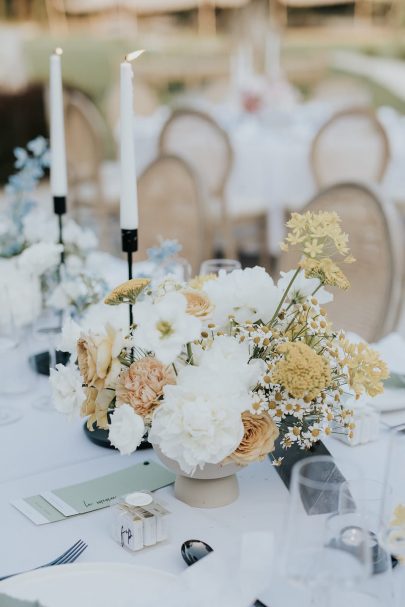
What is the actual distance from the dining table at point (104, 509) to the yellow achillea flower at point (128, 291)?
10.6 inches

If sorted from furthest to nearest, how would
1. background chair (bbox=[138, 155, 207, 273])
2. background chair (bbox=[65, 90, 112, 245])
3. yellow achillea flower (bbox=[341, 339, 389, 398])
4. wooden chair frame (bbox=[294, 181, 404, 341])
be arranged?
background chair (bbox=[65, 90, 112, 245]), background chair (bbox=[138, 155, 207, 273]), wooden chair frame (bbox=[294, 181, 404, 341]), yellow achillea flower (bbox=[341, 339, 389, 398])

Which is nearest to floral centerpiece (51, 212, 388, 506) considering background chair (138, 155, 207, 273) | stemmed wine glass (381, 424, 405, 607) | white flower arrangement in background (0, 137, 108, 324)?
stemmed wine glass (381, 424, 405, 607)

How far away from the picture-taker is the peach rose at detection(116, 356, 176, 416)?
3.04 ft

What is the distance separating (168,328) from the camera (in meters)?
0.89

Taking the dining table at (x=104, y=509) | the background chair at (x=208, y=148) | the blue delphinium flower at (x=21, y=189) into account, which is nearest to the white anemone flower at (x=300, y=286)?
the dining table at (x=104, y=509)

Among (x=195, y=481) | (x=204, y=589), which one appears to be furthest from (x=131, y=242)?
(x=204, y=589)

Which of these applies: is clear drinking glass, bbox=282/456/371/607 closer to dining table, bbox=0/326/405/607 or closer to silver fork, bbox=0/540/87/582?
dining table, bbox=0/326/405/607

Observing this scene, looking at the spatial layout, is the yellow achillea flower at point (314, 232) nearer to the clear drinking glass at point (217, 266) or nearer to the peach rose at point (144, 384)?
the peach rose at point (144, 384)

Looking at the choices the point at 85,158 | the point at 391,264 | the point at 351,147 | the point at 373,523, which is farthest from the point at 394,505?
the point at 85,158

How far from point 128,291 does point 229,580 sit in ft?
1.14

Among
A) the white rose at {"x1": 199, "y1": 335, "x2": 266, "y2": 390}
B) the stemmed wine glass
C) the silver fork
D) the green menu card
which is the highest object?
the white rose at {"x1": 199, "y1": 335, "x2": 266, "y2": 390}

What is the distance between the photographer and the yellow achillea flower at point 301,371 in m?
0.90

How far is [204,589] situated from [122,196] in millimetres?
579

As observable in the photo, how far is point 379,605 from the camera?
0.71 m
